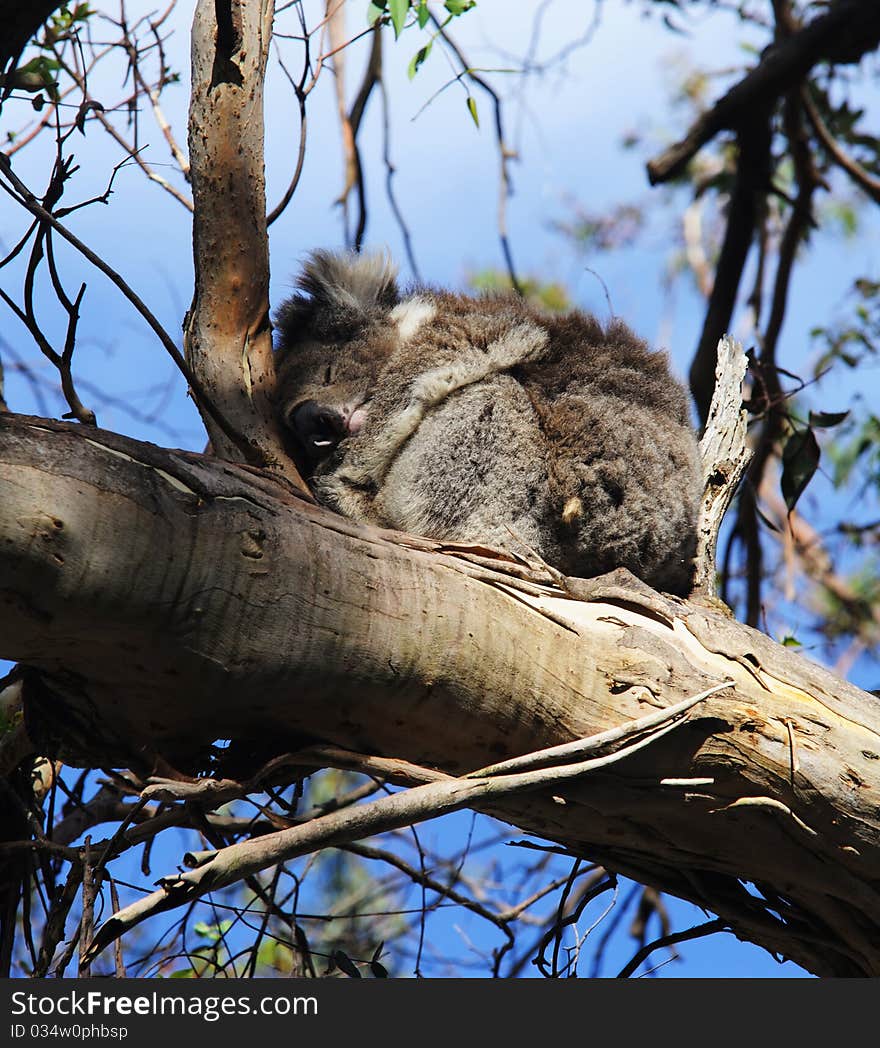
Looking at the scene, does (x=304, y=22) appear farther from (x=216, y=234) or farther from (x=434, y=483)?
(x=434, y=483)

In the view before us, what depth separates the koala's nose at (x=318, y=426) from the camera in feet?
10.6

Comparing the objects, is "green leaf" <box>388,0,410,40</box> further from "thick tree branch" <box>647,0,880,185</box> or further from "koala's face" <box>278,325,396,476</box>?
"thick tree branch" <box>647,0,880,185</box>

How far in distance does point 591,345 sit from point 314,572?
1.69 metres

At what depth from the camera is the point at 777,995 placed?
7.32ft

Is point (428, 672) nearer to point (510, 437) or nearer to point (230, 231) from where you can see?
point (510, 437)

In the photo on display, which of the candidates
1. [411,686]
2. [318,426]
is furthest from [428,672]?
[318,426]

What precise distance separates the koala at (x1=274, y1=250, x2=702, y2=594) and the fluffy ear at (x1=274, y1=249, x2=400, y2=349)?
15 centimetres

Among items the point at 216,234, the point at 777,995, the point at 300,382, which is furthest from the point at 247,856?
the point at 300,382

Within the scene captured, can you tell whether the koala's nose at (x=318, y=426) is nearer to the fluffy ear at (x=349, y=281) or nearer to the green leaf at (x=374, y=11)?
the fluffy ear at (x=349, y=281)

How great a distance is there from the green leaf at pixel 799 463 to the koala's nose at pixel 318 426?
2.02 meters

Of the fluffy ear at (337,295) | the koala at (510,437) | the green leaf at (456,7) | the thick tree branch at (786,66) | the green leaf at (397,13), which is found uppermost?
the thick tree branch at (786,66)

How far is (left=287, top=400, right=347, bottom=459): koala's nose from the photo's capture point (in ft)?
10.6

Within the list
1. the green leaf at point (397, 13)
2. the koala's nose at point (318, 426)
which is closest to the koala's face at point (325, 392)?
the koala's nose at point (318, 426)

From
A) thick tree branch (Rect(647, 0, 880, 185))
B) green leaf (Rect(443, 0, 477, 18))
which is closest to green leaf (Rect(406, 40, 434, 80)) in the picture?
green leaf (Rect(443, 0, 477, 18))
